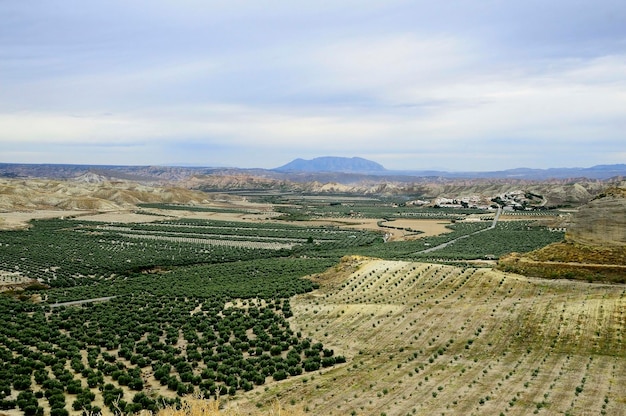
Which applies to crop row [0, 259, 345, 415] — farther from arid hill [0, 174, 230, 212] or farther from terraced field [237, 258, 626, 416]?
arid hill [0, 174, 230, 212]

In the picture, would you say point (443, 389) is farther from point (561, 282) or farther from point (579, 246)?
point (579, 246)

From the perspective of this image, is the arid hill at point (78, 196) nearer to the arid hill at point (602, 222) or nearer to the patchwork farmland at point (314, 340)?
the patchwork farmland at point (314, 340)

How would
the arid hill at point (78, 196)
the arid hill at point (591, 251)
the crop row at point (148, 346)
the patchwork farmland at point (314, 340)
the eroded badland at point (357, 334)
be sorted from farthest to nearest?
the arid hill at point (78, 196) → the arid hill at point (591, 251) → the crop row at point (148, 346) → the eroded badland at point (357, 334) → the patchwork farmland at point (314, 340)

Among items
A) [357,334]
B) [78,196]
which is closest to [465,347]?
[357,334]

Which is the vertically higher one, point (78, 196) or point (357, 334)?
point (78, 196)

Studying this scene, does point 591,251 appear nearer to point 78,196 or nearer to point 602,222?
point 602,222

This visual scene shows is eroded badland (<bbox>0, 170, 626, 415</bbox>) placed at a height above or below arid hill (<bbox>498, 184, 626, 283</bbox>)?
below

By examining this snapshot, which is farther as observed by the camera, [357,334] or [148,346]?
[357,334]

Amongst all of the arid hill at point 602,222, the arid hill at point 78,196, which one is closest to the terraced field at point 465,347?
the arid hill at point 602,222

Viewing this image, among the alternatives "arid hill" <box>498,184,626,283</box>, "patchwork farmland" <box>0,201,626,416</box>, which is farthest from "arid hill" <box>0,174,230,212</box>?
"arid hill" <box>498,184,626,283</box>
